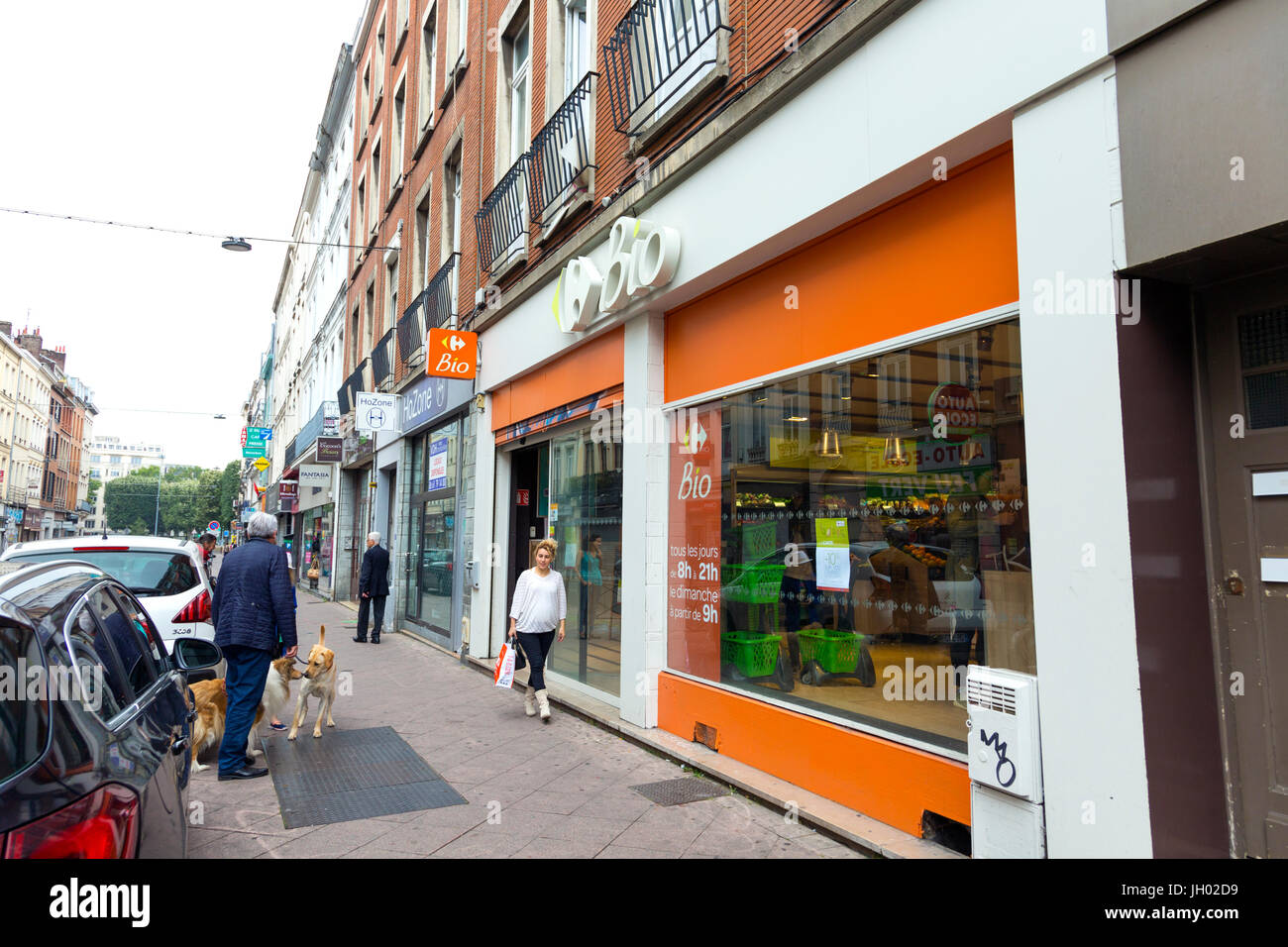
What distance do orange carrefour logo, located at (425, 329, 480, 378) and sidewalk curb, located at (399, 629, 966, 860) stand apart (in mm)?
5597

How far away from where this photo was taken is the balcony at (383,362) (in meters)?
17.4

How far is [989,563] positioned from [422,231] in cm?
1446

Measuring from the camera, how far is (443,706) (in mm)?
8367

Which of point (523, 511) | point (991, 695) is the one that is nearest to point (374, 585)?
point (523, 511)

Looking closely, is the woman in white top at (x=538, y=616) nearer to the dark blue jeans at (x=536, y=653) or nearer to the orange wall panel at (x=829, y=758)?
the dark blue jeans at (x=536, y=653)

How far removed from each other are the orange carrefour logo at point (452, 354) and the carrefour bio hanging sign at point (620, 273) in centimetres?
325

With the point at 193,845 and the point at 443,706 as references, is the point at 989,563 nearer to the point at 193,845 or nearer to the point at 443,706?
the point at 193,845

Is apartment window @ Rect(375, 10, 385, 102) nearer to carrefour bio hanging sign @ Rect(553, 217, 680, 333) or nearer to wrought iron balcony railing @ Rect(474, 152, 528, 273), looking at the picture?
wrought iron balcony railing @ Rect(474, 152, 528, 273)

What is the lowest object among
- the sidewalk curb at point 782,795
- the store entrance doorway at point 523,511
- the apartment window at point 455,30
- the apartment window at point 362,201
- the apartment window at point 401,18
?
the sidewalk curb at point 782,795

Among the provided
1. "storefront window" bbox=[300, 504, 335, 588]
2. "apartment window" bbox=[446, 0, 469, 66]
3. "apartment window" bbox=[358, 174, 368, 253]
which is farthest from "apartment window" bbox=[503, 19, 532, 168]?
"storefront window" bbox=[300, 504, 335, 588]

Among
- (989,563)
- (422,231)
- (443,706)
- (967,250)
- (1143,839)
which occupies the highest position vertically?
(422,231)

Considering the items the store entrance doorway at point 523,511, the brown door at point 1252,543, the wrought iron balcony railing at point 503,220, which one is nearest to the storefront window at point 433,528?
the store entrance doorway at point 523,511
